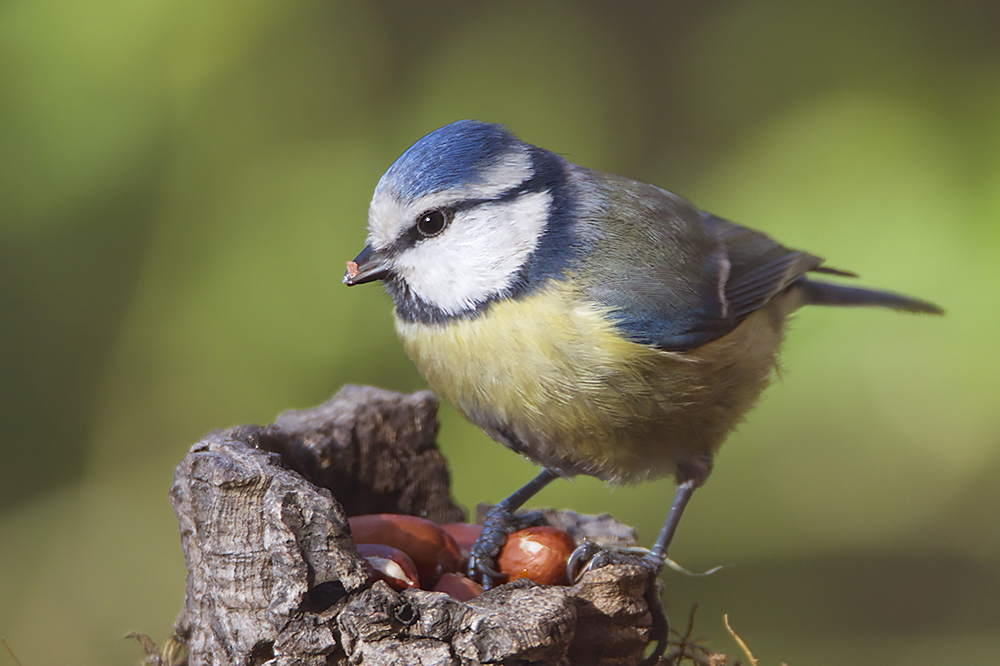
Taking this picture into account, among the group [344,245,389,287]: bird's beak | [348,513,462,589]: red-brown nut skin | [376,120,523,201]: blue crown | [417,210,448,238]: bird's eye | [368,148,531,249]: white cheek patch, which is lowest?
[348,513,462,589]: red-brown nut skin

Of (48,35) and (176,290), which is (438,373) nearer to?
(176,290)

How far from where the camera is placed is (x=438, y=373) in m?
1.16

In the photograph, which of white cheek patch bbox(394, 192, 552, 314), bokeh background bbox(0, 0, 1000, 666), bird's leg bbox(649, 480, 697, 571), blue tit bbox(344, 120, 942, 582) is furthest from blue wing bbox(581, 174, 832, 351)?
bokeh background bbox(0, 0, 1000, 666)

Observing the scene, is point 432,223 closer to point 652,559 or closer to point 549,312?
point 549,312

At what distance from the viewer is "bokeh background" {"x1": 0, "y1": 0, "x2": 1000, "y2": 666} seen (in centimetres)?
180

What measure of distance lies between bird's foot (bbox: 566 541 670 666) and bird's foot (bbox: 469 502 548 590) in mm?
109

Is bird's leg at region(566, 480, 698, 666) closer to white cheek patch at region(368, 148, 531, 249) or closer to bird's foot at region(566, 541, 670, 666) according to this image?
bird's foot at region(566, 541, 670, 666)

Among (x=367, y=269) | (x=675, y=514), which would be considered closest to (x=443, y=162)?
(x=367, y=269)

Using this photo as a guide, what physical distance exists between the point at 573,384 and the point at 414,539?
0.30 metres

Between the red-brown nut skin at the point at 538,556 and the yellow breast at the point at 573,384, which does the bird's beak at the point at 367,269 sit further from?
the red-brown nut skin at the point at 538,556

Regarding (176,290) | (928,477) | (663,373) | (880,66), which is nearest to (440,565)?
(663,373)

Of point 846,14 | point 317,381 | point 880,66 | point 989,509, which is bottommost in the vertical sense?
point 989,509

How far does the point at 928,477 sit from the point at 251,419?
1563mm

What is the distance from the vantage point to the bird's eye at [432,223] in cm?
111
